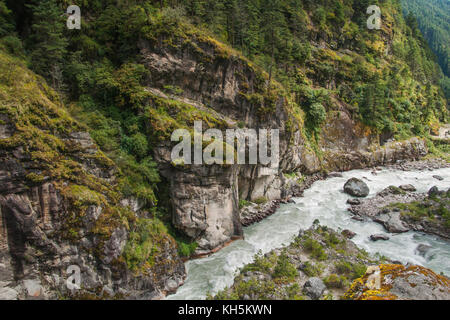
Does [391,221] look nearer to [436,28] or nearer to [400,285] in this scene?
[400,285]

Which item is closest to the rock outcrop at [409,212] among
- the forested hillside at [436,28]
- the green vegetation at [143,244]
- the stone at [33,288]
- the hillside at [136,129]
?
the hillside at [136,129]

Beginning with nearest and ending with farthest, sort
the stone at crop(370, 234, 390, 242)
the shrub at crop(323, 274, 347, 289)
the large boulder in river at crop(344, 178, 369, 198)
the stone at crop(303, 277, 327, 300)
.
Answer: the stone at crop(303, 277, 327, 300), the shrub at crop(323, 274, 347, 289), the stone at crop(370, 234, 390, 242), the large boulder in river at crop(344, 178, 369, 198)

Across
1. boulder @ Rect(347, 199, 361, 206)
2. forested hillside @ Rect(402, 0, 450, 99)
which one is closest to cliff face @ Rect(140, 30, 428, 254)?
boulder @ Rect(347, 199, 361, 206)

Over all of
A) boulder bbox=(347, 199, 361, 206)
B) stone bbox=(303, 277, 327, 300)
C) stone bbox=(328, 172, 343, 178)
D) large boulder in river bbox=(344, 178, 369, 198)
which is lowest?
stone bbox=(303, 277, 327, 300)

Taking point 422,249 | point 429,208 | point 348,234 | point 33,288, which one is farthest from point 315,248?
point 33,288

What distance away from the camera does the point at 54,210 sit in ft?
39.3

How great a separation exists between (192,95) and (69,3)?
37.6ft

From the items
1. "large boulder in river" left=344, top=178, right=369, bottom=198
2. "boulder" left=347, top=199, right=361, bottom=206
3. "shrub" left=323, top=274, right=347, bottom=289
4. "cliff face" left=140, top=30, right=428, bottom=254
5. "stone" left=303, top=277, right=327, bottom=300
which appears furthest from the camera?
"large boulder in river" left=344, top=178, right=369, bottom=198

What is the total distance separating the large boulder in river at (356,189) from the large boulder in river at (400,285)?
19485 mm

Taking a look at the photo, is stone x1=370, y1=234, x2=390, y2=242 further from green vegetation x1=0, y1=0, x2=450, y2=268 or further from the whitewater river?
green vegetation x1=0, y1=0, x2=450, y2=268

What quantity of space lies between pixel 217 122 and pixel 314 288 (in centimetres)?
1408

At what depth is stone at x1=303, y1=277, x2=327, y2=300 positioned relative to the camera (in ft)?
43.6

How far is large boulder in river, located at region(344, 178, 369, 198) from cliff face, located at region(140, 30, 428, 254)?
16.3 feet

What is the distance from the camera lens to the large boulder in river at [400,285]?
7.80 m
